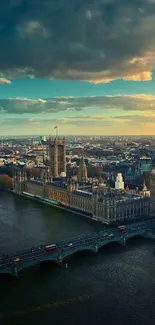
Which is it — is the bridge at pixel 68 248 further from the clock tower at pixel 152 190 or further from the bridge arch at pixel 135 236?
the clock tower at pixel 152 190

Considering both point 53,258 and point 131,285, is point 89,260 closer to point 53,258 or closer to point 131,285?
point 53,258

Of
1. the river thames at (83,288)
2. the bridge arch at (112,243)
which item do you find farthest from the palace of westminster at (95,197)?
the bridge arch at (112,243)

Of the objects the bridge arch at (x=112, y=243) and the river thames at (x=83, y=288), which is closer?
the river thames at (x=83, y=288)

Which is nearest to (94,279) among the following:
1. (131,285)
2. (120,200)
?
(131,285)

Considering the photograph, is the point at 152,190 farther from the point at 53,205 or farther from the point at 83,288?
the point at 83,288

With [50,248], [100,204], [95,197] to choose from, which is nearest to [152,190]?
[100,204]

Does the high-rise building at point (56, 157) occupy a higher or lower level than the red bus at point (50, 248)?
higher
